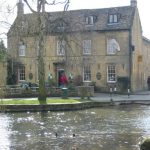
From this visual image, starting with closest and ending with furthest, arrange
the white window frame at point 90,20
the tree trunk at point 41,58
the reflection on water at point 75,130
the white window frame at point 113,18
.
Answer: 1. the reflection on water at point 75,130
2. the tree trunk at point 41,58
3. the white window frame at point 113,18
4. the white window frame at point 90,20

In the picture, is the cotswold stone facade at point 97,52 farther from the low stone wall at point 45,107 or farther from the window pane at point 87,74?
the low stone wall at point 45,107

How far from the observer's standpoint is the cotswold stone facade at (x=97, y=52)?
168 ft

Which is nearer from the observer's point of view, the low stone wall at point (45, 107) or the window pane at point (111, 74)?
the low stone wall at point (45, 107)

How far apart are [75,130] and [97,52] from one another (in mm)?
31301

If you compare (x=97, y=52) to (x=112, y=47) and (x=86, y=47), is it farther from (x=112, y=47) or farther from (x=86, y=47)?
(x=112, y=47)

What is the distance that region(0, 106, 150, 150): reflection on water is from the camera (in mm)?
18005

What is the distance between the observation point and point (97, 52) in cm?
5303

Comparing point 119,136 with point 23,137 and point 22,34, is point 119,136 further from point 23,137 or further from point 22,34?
point 22,34

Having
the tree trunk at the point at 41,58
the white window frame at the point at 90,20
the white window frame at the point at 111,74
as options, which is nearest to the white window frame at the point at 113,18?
the white window frame at the point at 90,20

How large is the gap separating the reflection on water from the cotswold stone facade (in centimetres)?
2001

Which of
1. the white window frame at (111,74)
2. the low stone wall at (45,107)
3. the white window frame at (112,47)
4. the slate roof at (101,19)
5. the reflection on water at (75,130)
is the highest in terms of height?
the slate roof at (101,19)

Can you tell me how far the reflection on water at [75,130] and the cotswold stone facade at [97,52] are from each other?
20.0m

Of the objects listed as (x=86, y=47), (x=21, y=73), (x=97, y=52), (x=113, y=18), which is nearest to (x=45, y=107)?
(x=97, y=52)

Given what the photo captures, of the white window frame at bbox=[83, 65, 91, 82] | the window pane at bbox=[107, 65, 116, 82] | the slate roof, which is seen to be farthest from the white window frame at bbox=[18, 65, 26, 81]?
the window pane at bbox=[107, 65, 116, 82]
